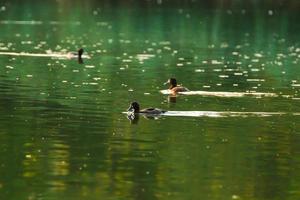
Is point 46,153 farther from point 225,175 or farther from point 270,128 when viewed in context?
point 270,128

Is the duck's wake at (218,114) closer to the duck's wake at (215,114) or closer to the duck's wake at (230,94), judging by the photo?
the duck's wake at (215,114)

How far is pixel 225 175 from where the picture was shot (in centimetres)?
2848

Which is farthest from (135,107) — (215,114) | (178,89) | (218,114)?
(178,89)

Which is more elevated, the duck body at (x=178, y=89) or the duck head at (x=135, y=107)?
the duck body at (x=178, y=89)

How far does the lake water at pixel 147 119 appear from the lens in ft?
89.2

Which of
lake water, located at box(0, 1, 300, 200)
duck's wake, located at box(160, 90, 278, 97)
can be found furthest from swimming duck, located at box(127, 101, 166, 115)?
duck's wake, located at box(160, 90, 278, 97)

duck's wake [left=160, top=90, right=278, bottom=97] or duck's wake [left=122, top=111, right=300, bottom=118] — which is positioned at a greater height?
duck's wake [left=160, top=90, right=278, bottom=97]

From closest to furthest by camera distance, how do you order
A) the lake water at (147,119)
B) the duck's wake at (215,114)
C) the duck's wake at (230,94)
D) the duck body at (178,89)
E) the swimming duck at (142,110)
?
1. the lake water at (147,119)
2. the swimming duck at (142,110)
3. the duck's wake at (215,114)
4. the duck's wake at (230,94)
5. the duck body at (178,89)

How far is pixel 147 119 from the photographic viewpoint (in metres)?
39.4

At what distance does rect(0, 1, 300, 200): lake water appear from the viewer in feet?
89.2

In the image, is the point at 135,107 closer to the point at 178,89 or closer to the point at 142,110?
the point at 142,110

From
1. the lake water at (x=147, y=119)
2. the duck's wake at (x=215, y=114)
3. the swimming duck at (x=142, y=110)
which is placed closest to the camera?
the lake water at (x=147, y=119)

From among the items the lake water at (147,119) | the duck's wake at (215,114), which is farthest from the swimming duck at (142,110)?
the lake water at (147,119)

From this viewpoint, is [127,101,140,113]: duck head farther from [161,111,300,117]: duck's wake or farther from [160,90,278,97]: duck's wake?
[160,90,278,97]: duck's wake
